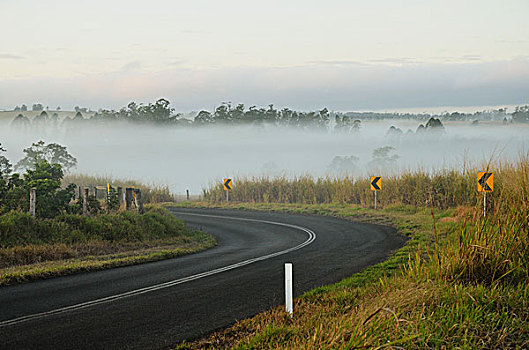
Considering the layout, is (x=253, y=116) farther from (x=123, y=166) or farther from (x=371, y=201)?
(x=371, y=201)

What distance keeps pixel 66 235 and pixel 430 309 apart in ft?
40.7

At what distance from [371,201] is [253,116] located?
3464 inches

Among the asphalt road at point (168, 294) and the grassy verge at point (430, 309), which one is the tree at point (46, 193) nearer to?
the asphalt road at point (168, 294)

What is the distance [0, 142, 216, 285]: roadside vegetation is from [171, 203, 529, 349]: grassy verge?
22.5 feet

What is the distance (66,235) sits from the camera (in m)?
16.8

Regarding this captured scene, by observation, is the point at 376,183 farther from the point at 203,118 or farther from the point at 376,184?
the point at 203,118

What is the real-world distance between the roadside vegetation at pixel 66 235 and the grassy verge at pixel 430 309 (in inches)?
271

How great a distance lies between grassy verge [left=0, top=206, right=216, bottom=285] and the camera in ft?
45.8

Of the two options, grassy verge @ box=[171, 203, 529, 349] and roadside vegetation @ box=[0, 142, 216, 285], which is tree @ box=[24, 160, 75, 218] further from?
grassy verge @ box=[171, 203, 529, 349]

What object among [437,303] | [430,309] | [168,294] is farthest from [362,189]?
[430,309]

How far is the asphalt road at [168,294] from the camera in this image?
7.98m

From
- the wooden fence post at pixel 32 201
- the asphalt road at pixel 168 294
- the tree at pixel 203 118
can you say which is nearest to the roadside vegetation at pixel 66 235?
the wooden fence post at pixel 32 201

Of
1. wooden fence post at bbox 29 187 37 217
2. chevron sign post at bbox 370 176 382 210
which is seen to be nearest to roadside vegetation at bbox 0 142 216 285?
wooden fence post at bbox 29 187 37 217

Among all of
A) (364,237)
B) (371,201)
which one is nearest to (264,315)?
(364,237)
